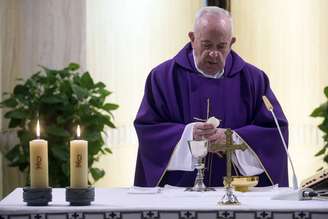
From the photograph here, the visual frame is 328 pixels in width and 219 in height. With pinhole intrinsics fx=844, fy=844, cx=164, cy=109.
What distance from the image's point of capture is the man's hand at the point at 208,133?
12.9 feet

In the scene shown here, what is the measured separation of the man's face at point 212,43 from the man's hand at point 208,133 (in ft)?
1.53

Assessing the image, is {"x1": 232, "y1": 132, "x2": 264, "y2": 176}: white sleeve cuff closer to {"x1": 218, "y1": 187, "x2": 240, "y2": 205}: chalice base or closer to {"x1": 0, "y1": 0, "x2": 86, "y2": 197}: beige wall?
{"x1": 218, "y1": 187, "x2": 240, "y2": 205}: chalice base

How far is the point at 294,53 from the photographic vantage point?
792 cm

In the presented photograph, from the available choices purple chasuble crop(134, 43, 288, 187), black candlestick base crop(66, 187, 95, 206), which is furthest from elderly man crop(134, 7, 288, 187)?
black candlestick base crop(66, 187, 95, 206)

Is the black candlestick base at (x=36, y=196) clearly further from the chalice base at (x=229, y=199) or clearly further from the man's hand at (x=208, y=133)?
the man's hand at (x=208, y=133)

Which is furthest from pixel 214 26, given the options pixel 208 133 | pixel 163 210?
pixel 163 210

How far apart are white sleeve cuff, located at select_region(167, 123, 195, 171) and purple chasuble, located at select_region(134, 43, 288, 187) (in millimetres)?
25

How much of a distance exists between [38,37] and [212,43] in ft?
9.50

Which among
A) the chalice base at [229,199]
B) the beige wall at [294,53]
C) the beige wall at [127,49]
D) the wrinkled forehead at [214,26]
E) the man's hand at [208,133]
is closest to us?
the chalice base at [229,199]

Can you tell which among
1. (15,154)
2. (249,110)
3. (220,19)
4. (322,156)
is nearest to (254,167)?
(249,110)

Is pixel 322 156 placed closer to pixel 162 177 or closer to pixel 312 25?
pixel 312 25

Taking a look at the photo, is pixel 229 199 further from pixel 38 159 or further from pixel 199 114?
pixel 199 114

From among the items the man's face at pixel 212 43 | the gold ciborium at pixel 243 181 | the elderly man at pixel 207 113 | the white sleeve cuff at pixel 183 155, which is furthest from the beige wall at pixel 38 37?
the gold ciborium at pixel 243 181

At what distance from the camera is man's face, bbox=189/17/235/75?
423 cm
